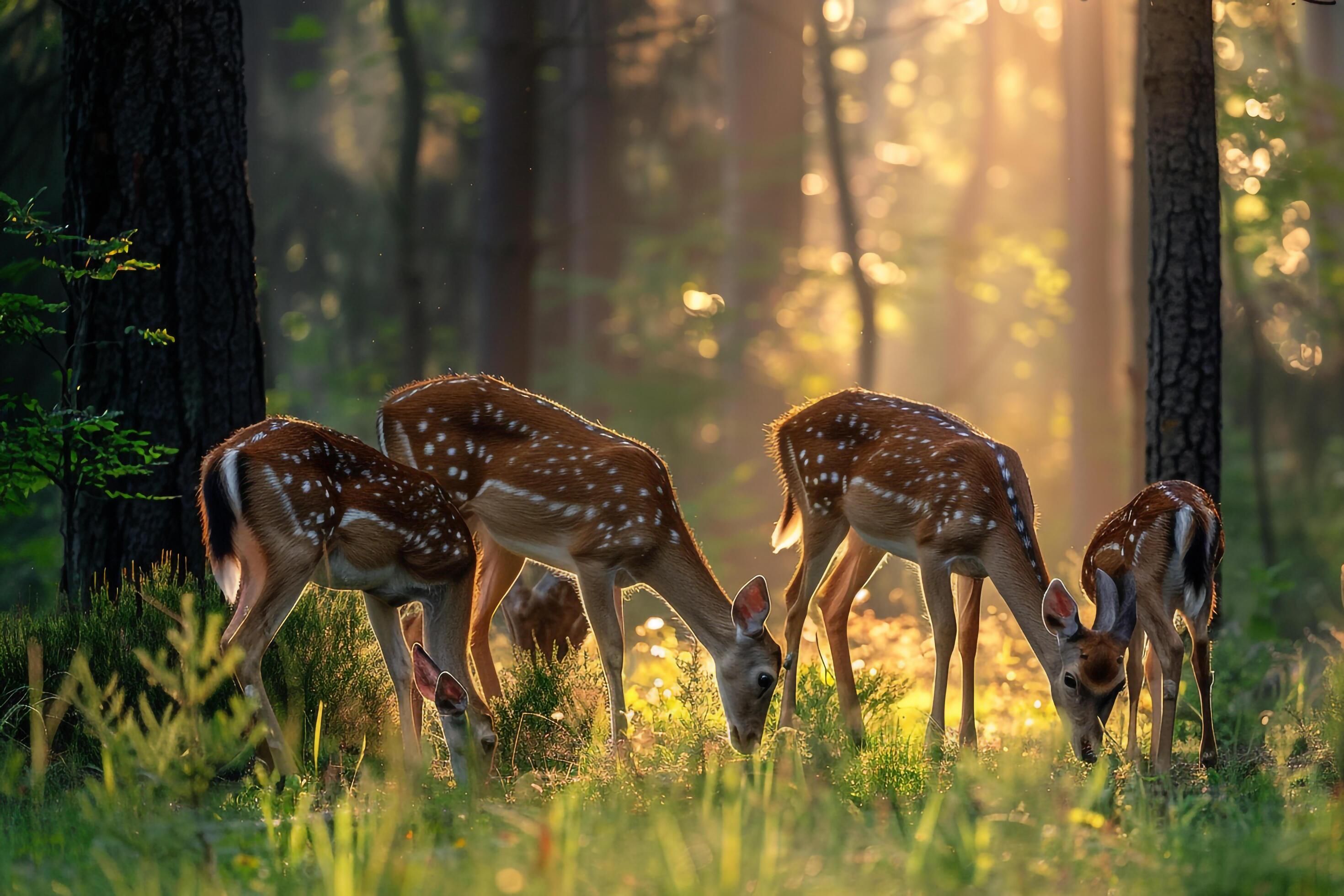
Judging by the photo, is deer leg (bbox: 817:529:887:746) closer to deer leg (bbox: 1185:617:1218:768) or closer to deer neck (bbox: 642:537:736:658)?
deer neck (bbox: 642:537:736:658)

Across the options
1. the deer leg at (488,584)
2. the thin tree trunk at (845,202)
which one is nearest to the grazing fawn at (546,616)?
the deer leg at (488,584)

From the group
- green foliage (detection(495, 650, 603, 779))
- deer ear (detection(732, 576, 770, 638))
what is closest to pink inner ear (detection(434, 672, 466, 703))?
green foliage (detection(495, 650, 603, 779))

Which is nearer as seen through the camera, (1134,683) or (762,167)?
(1134,683)

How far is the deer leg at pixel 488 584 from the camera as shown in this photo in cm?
702

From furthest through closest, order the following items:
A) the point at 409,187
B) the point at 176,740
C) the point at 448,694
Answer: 1. the point at 409,187
2. the point at 448,694
3. the point at 176,740

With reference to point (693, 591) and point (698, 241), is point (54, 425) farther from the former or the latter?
point (698, 241)

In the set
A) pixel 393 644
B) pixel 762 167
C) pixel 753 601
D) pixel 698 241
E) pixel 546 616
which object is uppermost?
pixel 762 167

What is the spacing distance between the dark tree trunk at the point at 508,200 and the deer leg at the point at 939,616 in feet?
26.3

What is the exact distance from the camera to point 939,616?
6.64 m

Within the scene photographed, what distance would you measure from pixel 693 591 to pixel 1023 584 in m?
1.63

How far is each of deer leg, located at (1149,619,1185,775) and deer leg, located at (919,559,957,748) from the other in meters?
1.02

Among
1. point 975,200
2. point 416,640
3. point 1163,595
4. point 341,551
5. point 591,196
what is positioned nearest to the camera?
point 341,551

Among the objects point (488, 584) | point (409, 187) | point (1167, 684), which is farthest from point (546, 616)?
point (409, 187)

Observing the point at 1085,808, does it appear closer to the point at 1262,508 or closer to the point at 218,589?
the point at 218,589
